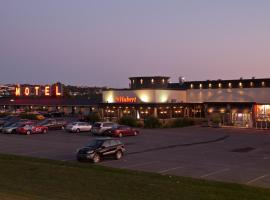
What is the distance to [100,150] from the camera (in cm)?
2786

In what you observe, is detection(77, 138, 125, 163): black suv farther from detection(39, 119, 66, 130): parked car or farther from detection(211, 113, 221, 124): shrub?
detection(211, 113, 221, 124): shrub

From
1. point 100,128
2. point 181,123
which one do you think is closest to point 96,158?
point 100,128

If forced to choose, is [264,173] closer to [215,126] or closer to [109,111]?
[215,126]

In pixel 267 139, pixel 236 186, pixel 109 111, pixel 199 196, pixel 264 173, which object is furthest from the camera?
pixel 109 111

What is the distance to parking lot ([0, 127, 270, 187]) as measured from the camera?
23.3 m

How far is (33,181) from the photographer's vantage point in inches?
737

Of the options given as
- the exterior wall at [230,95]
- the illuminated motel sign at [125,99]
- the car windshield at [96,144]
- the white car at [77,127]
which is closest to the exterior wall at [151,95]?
the illuminated motel sign at [125,99]

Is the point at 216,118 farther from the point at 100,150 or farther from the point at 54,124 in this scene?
the point at 100,150

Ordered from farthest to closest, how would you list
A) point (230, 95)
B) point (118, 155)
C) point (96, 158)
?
point (230, 95) < point (118, 155) < point (96, 158)

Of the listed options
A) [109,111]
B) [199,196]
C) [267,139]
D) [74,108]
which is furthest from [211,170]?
[74,108]

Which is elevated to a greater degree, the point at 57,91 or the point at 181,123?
the point at 57,91

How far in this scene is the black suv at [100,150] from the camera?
89.6 feet

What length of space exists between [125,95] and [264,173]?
51.0 m

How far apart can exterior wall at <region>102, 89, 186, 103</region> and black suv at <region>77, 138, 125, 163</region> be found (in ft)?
135
